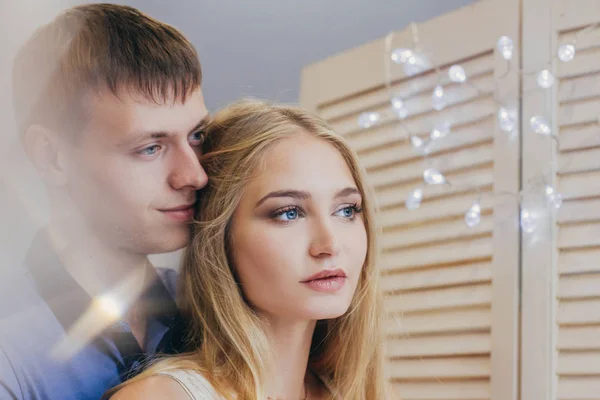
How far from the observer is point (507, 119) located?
1.55 metres

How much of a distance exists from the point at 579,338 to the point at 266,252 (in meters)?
0.67

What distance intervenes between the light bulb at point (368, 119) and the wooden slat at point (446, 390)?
1.79ft

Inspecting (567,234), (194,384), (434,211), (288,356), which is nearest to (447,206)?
(434,211)

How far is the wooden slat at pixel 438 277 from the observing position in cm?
158

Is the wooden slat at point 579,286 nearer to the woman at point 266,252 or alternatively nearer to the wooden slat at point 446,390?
the wooden slat at point 446,390

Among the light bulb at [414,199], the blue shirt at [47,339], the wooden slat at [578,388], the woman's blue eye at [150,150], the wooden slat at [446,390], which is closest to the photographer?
the blue shirt at [47,339]

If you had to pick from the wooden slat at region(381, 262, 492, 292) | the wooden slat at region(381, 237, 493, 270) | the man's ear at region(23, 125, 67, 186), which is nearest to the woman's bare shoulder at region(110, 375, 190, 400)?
the man's ear at region(23, 125, 67, 186)

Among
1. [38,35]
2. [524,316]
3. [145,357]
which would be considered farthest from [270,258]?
[524,316]

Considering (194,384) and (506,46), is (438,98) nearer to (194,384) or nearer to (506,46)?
(506,46)

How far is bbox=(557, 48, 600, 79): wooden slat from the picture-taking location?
1.49 m

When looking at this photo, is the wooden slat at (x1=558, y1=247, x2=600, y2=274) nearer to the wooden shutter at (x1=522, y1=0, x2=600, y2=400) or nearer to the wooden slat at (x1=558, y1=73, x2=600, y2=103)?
the wooden shutter at (x1=522, y1=0, x2=600, y2=400)

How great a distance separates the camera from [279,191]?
1.11 m

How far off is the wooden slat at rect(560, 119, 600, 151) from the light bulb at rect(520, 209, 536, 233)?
14 cm

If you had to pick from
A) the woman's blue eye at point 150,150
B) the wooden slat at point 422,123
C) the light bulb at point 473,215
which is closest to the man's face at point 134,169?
the woman's blue eye at point 150,150
